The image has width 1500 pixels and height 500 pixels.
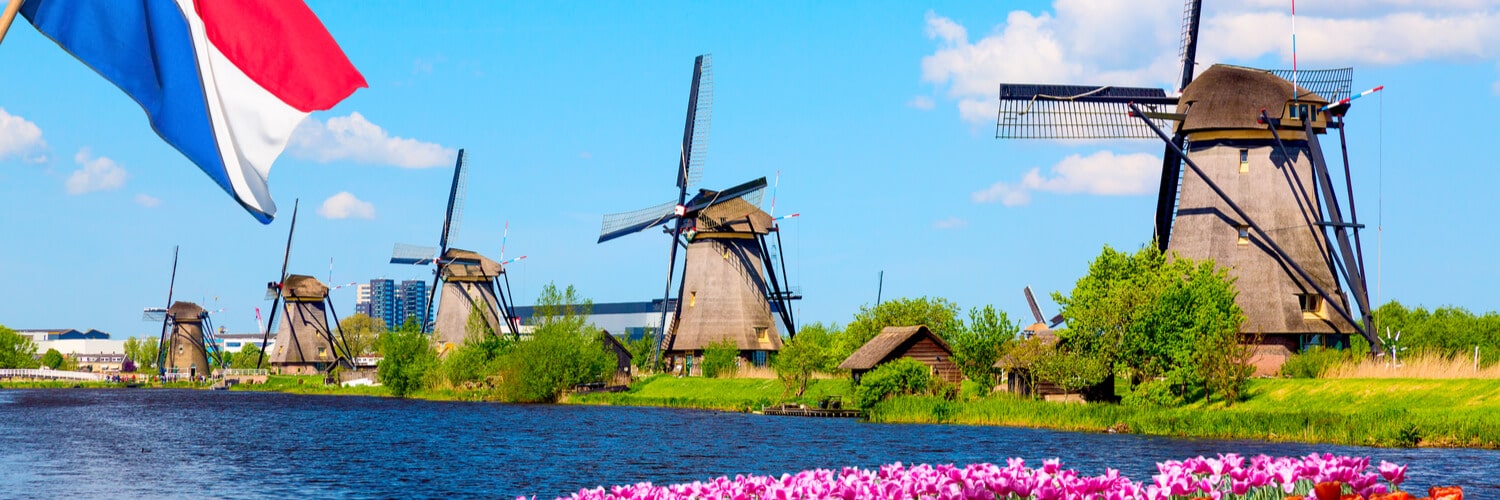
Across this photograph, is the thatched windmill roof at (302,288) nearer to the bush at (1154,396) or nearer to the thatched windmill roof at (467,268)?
the thatched windmill roof at (467,268)

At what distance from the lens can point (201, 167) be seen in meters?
9.13

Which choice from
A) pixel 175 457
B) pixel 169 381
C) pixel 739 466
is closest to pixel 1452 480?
pixel 739 466

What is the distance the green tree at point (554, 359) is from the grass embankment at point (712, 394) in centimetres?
143

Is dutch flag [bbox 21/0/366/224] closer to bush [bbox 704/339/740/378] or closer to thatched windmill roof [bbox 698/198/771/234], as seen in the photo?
bush [bbox 704/339/740/378]

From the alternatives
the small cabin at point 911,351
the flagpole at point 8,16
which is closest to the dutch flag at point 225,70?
the flagpole at point 8,16

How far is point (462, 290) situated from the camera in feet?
351

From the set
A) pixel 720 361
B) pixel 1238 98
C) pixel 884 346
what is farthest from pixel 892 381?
pixel 720 361

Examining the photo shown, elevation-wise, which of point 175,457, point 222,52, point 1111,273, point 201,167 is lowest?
point 175,457

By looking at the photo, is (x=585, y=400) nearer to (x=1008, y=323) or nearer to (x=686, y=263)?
(x=686, y=263)

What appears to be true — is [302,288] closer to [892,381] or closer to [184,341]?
[184,341]

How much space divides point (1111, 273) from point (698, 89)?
37921 millimetres

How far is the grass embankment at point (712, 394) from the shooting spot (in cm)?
6262

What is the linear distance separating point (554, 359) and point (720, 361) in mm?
8424

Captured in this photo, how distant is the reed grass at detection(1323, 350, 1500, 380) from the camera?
1569 inches
